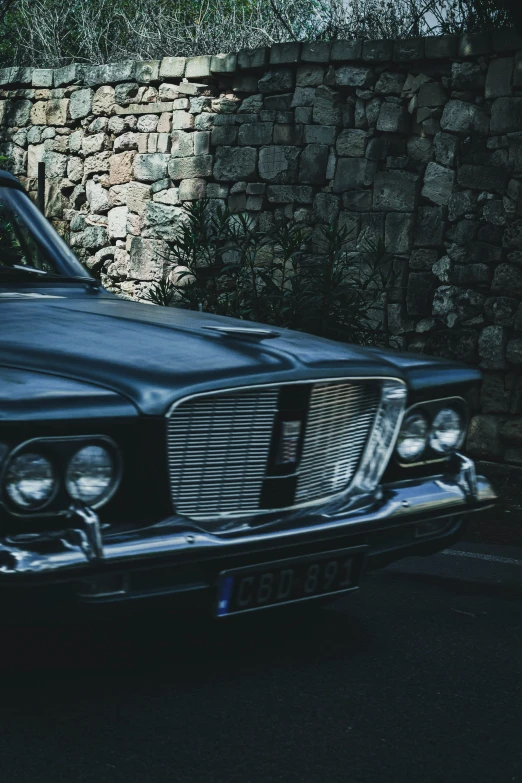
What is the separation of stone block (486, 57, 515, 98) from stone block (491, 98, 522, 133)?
52mm

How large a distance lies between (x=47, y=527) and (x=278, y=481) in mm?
741

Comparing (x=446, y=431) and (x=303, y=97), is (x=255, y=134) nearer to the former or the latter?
(x=303, y=97)

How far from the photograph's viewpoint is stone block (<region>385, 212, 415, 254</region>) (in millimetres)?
7910

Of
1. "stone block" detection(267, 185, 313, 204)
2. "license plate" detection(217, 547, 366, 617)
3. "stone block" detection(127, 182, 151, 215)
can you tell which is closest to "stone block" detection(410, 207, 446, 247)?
"stone block" detection(267, 185, 313, 204)

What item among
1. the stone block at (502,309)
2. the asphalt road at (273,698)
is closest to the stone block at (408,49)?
the stone block at (502,309)

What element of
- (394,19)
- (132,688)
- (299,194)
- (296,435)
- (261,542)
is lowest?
(132,688)

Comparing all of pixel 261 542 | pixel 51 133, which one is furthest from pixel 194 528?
pixel 51 133

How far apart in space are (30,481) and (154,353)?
0.63 meters

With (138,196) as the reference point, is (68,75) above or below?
above

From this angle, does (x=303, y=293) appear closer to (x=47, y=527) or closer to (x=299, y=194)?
(x=299, y=194)

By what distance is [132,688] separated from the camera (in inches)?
133

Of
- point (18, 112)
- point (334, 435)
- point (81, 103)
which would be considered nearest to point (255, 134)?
point (81, 103)

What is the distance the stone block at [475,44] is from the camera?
746cm

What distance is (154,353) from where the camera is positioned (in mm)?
3248
